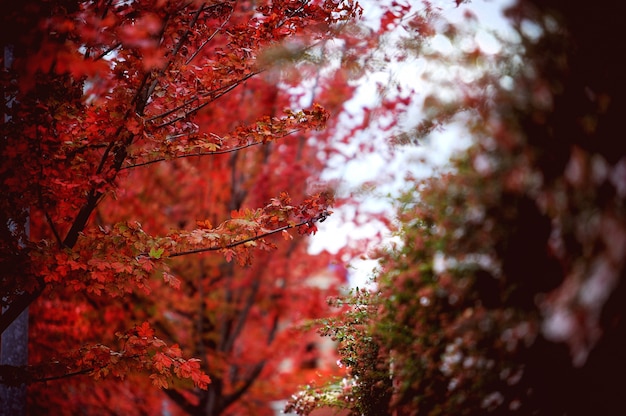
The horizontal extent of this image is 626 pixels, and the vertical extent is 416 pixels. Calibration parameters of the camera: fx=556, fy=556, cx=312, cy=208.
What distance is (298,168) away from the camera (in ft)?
30.3

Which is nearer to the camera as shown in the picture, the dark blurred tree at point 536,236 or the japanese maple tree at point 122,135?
the dark blurred tree at point 536,236

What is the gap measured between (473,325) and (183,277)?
765 centimetres

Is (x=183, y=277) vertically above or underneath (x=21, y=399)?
above

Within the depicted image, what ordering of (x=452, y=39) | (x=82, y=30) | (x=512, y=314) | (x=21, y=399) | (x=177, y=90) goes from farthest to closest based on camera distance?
(x=21, y=399)
(x=177, y=90)
(x=82, y=30)
(x=452, y=39)
(x=512, y=314)

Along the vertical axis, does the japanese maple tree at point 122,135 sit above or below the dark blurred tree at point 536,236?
above

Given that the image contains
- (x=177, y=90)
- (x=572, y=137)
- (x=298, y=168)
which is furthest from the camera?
(x=298, y=168)

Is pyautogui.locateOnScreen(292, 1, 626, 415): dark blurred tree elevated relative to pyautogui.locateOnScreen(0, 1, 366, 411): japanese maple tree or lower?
lower

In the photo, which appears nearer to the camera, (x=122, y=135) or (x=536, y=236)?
(x=536, y=236)

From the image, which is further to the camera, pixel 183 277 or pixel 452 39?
pixel 183 277

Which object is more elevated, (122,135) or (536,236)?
(122,135)

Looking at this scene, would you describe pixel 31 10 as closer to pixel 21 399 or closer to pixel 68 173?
pixel 68 173

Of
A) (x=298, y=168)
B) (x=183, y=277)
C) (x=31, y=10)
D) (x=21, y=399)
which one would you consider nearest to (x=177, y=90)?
(x=31, y=10)

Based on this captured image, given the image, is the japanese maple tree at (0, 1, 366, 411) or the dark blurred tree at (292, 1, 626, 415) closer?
the dark blurred tree at (292, 1, 626, 415)

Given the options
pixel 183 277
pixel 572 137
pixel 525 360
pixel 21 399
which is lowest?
pixel 525 360
